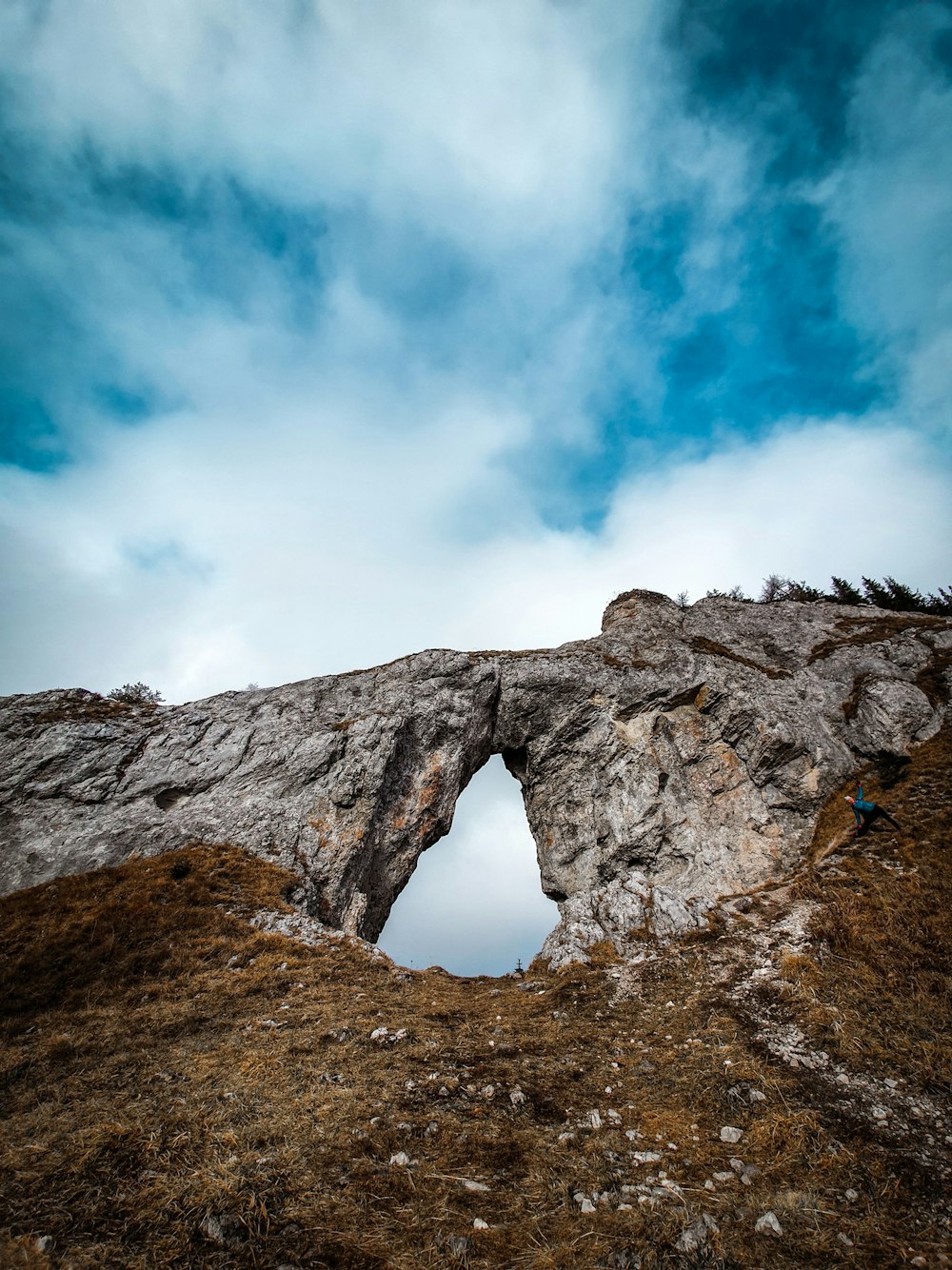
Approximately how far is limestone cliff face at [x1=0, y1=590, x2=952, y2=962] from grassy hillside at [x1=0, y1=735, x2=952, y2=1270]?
6370mm

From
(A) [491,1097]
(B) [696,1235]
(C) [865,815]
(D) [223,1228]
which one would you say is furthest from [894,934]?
(D) [223,1228]

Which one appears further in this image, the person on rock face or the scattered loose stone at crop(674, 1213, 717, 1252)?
the person on rock face

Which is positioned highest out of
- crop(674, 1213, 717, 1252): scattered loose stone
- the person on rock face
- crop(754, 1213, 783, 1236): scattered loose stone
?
the person on rock face

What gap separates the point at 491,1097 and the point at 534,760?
1050 inches

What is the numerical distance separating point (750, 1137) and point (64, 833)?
3182 cm

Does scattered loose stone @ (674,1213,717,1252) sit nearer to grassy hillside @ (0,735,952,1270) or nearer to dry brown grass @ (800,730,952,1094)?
grassy hillside @ (0,735,952,1270)

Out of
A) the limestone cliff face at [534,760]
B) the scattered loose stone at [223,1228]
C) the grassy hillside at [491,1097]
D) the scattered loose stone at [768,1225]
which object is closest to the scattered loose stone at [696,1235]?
the grassy hillside at [491,1097]

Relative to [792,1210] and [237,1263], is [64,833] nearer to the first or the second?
[237,1263]

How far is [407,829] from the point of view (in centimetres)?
3200

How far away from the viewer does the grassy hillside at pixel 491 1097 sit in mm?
7109

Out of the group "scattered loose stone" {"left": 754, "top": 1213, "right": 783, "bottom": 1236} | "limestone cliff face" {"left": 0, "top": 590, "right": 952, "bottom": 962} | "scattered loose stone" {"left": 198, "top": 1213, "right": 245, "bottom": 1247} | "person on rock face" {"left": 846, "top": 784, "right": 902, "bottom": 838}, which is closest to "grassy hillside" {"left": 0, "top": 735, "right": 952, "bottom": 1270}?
"scattered loose stone" {"left": 198, "top": 1213, "right": 245, "bottom": 1247}

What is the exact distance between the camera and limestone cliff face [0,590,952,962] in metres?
28.8

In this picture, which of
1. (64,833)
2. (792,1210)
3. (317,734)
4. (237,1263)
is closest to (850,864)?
(792,1210)

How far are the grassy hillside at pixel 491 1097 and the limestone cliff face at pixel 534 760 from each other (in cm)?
637
